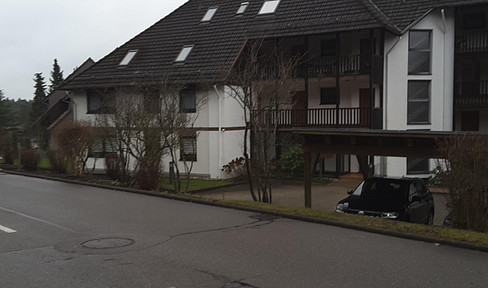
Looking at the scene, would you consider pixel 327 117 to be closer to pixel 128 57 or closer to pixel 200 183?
pixel 200 183

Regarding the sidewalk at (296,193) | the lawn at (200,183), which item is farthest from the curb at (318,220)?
the lawn at (200,183)

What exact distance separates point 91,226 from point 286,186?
1176 cm

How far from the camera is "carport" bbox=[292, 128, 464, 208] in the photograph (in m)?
11.1

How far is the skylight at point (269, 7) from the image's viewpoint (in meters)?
24.5

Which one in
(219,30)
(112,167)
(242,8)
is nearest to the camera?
(112,167)

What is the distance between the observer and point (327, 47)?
920 inches

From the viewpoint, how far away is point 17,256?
7.52 m

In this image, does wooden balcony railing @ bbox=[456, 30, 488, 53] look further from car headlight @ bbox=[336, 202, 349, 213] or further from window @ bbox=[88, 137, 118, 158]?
window @ bbox=[88, 137, 118, 158]

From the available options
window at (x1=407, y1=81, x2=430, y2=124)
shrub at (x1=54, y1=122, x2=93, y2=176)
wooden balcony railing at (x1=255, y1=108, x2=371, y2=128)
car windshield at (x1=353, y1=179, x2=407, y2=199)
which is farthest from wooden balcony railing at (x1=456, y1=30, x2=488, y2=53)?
shrub at (x1=54, y1=122, x2=93, y2=176)

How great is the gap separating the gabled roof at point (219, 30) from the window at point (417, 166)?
19.7 ft

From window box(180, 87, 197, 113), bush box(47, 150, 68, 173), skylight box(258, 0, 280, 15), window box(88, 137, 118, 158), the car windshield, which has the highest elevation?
skylight box(258, 0, 280, 15)

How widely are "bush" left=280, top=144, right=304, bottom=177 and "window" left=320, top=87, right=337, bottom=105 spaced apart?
9.26 ft

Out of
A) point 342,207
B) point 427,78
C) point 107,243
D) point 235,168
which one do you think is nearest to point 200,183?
point 235,168

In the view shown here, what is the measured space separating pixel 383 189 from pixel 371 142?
5.05 feet
